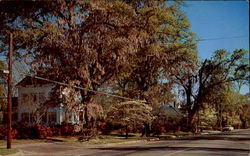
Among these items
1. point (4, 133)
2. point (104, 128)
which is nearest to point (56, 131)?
point (4, 133)

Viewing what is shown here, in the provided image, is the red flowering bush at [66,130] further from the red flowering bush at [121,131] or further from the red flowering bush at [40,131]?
the red flowering bush at [121,131]

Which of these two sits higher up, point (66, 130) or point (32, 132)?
point (32, 132)

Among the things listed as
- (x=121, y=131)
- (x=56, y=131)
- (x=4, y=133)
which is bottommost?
(x=121, y=131)

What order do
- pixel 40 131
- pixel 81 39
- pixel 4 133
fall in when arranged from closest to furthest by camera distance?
pixel 81 39
pixel 4 133
pixel 40 131

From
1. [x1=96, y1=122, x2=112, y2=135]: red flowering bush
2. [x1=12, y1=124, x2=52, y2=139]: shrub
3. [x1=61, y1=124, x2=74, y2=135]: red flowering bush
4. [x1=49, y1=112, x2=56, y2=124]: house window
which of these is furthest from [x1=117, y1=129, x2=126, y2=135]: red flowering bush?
[x1=49, y1=112, x2=56, y2=124]: house window

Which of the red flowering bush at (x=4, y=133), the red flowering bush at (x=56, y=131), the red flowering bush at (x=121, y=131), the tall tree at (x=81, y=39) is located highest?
the tall tree at (x=81, y=39)

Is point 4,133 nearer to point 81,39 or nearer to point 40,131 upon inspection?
point 40,131

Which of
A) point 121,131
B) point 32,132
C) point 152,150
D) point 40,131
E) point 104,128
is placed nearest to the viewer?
point 152,150

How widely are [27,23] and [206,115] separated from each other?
36957 mm

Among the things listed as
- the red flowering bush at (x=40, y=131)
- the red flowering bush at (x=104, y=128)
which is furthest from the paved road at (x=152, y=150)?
the red flowering bush at (x=104, y=128)

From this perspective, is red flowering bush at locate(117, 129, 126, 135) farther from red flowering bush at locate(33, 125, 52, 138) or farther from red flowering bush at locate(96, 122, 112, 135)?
red flowering bush at locate(33, 125, 52, 138)

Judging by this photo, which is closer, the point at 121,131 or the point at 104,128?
the point at 121,131

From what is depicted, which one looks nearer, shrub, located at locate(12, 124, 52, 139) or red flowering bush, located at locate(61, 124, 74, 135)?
shrub, located at locate(12, 124, 52, 139)

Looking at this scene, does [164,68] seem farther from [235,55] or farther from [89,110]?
[235,55]
